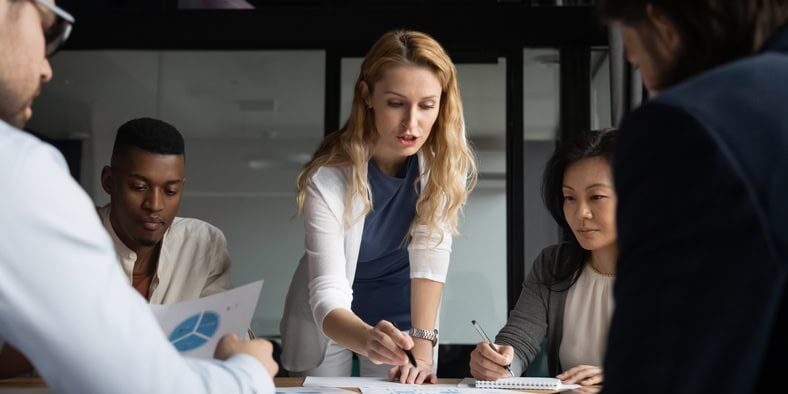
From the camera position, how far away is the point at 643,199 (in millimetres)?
655

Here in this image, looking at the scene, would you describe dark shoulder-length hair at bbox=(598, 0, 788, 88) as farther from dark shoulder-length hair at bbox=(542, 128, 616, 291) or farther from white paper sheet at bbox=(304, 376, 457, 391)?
dark shoulder-length hair at bbox=(542, 128, 616, 291)

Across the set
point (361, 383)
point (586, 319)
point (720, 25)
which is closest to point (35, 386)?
point (361, 383)

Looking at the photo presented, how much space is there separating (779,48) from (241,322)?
881 millimetres

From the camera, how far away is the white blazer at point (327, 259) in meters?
1.96

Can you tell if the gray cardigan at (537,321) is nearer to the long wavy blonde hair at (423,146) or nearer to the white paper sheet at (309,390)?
the long wavy blonde hair at (423,146)

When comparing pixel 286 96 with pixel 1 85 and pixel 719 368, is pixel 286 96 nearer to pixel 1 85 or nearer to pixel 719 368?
pixel 1 85

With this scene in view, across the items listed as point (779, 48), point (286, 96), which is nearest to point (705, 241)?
point (779, 48)

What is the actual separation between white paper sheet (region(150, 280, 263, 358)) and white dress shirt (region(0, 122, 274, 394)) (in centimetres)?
42

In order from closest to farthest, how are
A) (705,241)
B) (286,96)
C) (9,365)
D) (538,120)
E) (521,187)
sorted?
(705,241) < (9,365) < (521,187) < (538,120) < (286,96)

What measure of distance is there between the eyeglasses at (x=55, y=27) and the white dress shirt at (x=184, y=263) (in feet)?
3.71

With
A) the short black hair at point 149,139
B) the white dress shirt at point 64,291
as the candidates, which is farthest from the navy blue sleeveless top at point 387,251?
the white dress shirt at point 64,291

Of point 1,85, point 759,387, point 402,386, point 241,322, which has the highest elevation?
point 1,85

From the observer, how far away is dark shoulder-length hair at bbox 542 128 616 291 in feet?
7.10

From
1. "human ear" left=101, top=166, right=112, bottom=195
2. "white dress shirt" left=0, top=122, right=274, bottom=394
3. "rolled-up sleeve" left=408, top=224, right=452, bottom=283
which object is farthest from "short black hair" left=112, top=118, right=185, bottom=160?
"white dress shirt" left=0, top=122, right=274, bottom=394
